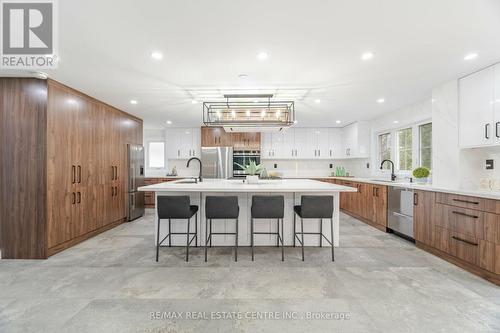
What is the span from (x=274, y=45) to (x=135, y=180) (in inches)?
174

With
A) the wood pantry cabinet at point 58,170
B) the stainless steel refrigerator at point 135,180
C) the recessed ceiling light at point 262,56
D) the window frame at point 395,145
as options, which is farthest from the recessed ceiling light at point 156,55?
the window frame at point 395,145

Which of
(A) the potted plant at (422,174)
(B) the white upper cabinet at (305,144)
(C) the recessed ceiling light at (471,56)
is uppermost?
(C) the recessed ceiling light at (471,56)

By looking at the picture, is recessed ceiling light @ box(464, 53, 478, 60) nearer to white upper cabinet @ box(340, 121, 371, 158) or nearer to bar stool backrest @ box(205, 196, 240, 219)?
bar stool backrest @ box(205, 196, 240, 219)

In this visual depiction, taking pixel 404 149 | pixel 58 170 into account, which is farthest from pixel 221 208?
pixel 404 149

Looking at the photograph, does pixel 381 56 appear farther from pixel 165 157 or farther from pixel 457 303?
pixel 165 157

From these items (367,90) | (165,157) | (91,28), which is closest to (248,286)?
Answer: (91,28)

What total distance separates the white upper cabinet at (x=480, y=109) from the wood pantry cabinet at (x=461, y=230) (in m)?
0.80

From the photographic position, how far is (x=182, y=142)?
709cm

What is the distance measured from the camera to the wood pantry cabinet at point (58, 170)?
3082 millimetres

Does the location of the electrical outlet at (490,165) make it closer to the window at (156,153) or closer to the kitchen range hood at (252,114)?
the kitchen range hood at (252,114)

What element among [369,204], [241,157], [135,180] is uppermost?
[241,157]

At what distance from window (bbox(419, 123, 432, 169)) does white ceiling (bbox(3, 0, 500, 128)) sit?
939mm

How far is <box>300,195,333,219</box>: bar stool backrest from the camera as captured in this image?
9.93 feet

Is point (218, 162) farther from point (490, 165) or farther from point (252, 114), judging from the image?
point (490, 165)
